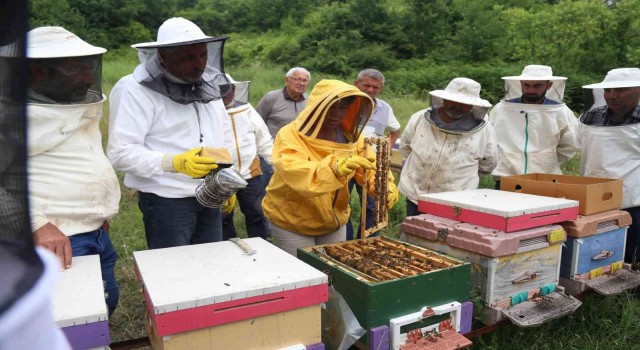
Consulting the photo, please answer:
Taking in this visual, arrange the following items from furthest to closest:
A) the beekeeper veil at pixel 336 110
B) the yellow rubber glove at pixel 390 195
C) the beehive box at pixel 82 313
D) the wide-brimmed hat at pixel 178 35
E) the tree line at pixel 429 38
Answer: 1. the tree line at pixel 429 38
2. the yellow rubber glove at pixel 390 195
3. the beekeeper veil at pixel 336 110
4. the wide-brimmed hat at pixel 178 35
5. the beehive box at pixel 82 313

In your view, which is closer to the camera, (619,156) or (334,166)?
(334,166)

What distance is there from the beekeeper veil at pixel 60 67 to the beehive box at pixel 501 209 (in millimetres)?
1951

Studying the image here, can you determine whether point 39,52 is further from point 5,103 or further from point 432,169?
point 432,169

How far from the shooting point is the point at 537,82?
4070 millimetres

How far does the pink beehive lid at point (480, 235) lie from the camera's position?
250cm

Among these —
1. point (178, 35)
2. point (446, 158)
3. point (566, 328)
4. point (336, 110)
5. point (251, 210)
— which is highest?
point (178, 35)

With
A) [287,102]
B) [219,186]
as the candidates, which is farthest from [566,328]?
[287,102]

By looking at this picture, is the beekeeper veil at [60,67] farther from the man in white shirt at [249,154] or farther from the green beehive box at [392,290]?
the man in white shirt at [249,154]

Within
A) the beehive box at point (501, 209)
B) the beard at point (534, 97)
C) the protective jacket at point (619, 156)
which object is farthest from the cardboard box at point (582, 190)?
the beard at point (534, 97)

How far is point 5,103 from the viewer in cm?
56

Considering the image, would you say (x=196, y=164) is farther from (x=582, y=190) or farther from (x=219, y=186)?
(x=582, y=190)

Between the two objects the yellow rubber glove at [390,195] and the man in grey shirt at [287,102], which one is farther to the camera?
the man in grey shirt at [287,102]

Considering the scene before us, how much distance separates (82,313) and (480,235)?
6.09 feet

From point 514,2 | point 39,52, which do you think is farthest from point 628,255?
point 514,2
